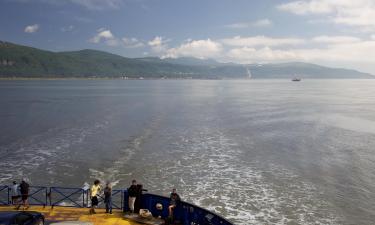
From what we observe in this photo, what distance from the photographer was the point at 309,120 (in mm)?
80938

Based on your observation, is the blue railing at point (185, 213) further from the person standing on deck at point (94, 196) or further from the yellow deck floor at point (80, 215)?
the person standing on deck at point (94, 196)

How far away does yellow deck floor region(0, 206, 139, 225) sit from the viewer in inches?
716

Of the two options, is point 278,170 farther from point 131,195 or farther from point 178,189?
point 131,195

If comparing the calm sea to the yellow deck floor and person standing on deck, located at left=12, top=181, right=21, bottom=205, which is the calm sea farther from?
person standing on deck, located at left=12, top=181, right=21, bottom=205

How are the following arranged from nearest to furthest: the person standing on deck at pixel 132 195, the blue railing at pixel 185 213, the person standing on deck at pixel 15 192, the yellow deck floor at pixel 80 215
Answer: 1. the blue railing at pixel 185 213
2. the yellow deck floor at pixel 80 215
3. the person standing on deck at pixel 132 195
4. the person standing on deck at pixel 15 192

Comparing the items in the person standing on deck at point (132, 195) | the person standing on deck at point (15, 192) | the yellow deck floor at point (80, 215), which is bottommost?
the yellow deck floor at point (80, 215)

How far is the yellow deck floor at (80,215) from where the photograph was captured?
59.7 ft

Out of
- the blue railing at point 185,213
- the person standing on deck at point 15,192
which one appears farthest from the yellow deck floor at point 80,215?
the blue railing at point 185,213

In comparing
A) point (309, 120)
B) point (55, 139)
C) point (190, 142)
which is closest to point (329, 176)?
point (190, 142)

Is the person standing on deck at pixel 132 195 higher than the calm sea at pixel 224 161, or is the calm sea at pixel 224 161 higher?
the person standing on deck at pixel 132 195

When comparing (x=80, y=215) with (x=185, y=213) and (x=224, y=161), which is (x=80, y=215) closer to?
(x=185, y=213)

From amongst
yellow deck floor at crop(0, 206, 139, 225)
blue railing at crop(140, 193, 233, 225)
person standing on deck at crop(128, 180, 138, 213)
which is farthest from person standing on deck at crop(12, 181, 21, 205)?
blue railing at crop(140, 193, 233, 225)

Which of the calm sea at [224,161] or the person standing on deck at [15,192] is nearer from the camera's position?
the person standing on deck at [15,192]

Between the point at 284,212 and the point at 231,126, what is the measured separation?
43.0m
